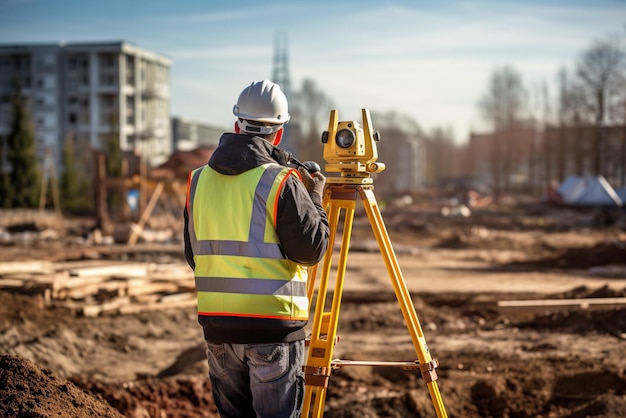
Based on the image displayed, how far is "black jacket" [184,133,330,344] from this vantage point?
3.37 meters

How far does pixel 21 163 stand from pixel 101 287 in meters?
32.4

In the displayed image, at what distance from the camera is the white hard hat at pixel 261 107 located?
358 centimetres

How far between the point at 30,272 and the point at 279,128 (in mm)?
9458

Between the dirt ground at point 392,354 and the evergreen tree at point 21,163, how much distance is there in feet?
95.2

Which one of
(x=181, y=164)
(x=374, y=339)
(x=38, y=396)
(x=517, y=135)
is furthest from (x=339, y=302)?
(x=517, y=135)

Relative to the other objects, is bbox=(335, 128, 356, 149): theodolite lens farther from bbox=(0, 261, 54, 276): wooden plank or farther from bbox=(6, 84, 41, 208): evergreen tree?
bbox=(6, 84, 41, 208): evergreen tree

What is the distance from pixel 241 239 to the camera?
3.45 metres

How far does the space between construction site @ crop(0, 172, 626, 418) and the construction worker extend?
1064 mm

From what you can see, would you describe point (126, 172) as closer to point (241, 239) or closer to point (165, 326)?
point (165, 326)

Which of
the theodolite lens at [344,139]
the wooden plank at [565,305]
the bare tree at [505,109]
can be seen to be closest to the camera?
the theodolite lens at [344,139]

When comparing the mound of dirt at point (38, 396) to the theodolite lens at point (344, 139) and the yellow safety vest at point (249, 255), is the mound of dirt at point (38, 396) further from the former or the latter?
the theodolite lens at point (344, 139)

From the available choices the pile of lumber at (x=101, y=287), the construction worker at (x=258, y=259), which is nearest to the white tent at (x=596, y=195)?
the pile of lumber at (x=101, y=287)

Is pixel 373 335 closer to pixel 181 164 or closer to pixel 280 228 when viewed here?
pixel 280 228

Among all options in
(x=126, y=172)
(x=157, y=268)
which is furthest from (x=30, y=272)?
(x=126, y=172)
